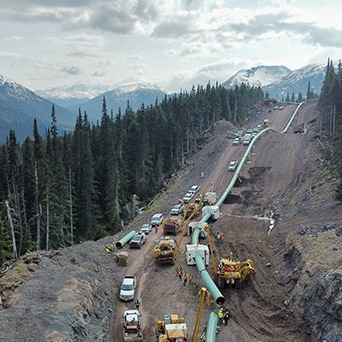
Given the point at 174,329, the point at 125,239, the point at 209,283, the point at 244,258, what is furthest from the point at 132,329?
the point at 244,258

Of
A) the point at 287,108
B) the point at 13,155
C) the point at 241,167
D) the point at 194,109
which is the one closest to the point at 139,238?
the point at 13,155

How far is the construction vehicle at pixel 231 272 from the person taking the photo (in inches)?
1437

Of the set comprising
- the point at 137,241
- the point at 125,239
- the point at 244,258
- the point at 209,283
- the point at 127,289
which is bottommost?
the point at 244,258

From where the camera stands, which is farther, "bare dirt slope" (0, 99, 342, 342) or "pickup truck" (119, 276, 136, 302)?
"pickup truck" (119, 276, 136, 302)

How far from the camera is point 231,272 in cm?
3650

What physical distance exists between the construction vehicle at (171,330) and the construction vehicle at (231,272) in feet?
A: 27.3

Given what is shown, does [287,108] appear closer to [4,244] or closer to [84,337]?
[4,244]

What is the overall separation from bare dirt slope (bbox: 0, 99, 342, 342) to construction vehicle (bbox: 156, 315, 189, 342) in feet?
3.49

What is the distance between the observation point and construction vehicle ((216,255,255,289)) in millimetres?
36500

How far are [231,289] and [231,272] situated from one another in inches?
71.6

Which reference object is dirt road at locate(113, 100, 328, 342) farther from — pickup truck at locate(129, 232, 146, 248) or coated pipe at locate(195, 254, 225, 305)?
coated pipe at locate(195, 254, 225, 305)

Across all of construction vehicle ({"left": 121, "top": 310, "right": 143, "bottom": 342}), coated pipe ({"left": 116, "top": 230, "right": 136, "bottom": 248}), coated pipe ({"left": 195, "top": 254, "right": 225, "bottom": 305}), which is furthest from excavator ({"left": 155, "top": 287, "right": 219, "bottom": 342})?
coated pipe ({"left": 116, "top": 230, "right": 136, "bottom": 248})

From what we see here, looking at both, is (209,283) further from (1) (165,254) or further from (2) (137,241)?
(2) (137,241)

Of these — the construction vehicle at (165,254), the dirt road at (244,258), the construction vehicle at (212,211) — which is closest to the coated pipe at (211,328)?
the dirt road at (244,258)
